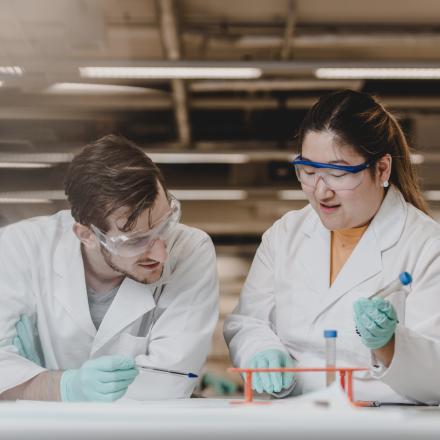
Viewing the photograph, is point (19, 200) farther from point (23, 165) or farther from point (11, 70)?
point (23, 165)

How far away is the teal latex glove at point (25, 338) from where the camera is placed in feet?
6.42

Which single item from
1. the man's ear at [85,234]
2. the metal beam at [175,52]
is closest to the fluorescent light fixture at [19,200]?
the metal beam at [175,52]

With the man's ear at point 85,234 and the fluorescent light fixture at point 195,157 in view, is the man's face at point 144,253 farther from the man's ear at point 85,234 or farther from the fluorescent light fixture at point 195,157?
the fluorescent light fixture at point 195,157

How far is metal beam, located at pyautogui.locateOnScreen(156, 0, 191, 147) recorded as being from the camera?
4.31 meters

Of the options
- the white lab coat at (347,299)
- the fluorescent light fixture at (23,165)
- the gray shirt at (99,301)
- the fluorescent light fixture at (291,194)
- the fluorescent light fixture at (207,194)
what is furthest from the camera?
the fluorescent light fixture at (291,194)

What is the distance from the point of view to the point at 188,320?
196 cm

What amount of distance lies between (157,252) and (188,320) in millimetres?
246

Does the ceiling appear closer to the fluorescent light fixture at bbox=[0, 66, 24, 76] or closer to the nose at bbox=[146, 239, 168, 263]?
the fluorescent light fixture at bbox=[0, 66, 24, 76]

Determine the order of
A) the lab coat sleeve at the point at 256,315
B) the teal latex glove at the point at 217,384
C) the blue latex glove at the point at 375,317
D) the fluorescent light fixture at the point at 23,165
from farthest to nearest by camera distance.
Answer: the teal latex glove at the point at 217,384 → the fluorescent light fixture at the point at 23,165 → the lab coat sleeve at the point at 256,315 → the blue latex glove at the point at 375,317

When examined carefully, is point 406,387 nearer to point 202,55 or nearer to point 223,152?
point 202,55

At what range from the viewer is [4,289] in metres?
1.95

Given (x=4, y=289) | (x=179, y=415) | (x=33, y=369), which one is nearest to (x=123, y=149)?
(x=4, y=289)

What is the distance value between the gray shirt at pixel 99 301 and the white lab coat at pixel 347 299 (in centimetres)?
36

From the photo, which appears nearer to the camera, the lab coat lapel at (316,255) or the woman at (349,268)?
the woman at (349,268)
